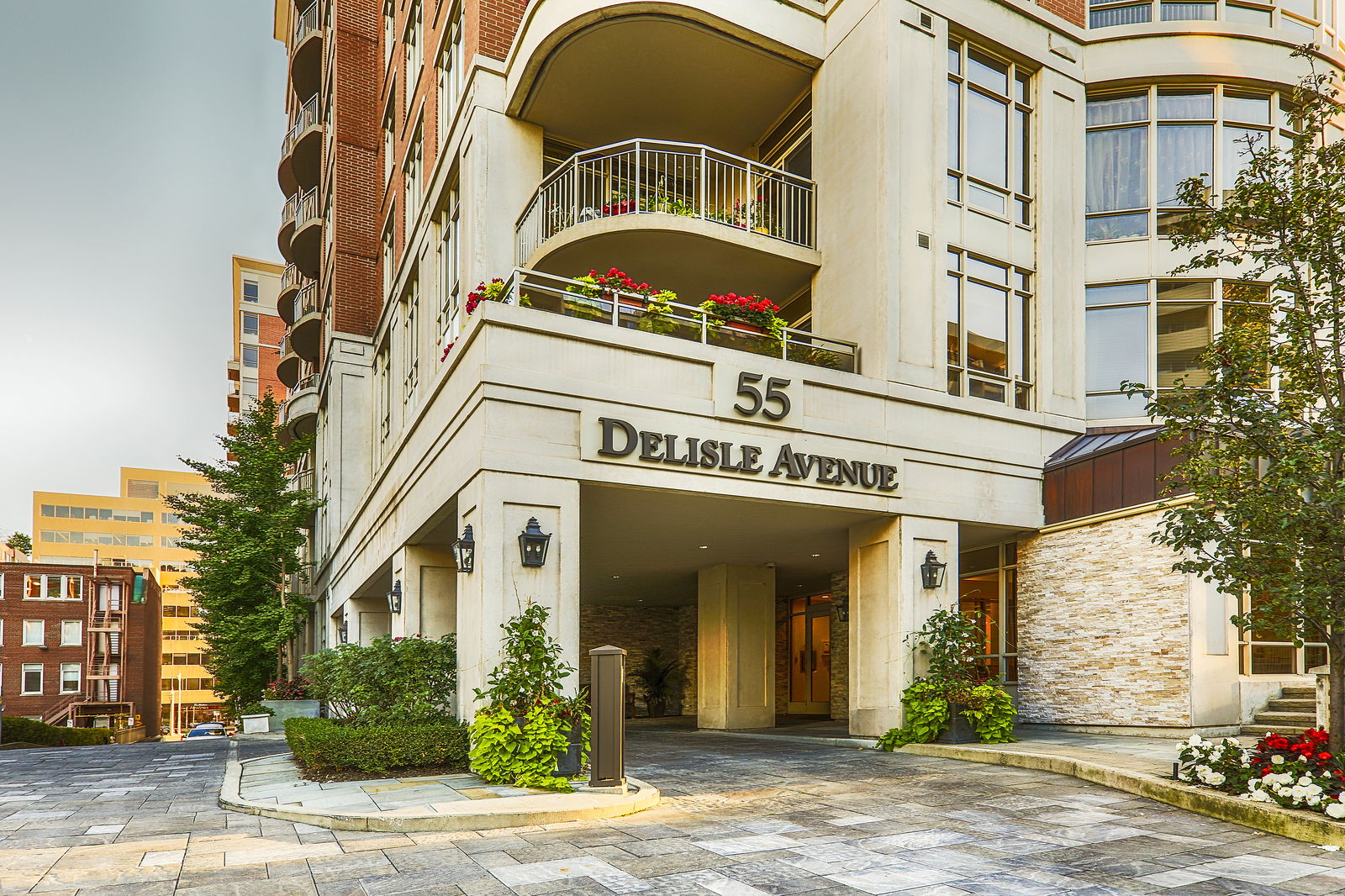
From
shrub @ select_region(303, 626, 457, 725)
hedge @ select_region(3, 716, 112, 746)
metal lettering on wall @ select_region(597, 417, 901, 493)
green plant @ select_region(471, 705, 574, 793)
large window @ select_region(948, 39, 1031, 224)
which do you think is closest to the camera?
green plant @ select_region(471, 705, 574, 793)

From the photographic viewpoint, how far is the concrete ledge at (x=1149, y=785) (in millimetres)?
7645

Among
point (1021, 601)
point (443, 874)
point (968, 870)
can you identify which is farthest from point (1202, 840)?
point (1021, 601)

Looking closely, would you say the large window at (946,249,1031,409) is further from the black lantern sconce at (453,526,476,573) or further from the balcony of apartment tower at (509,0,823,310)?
the black lantern sconce at (453,526,476,573)

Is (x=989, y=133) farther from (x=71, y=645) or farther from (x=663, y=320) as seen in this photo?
(x=71, y=645)

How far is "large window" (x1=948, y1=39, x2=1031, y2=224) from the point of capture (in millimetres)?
16422

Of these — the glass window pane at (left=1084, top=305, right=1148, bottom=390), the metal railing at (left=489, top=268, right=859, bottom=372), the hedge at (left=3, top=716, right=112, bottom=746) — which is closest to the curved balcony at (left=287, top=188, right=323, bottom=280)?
the hedge at (left=3, top=716, right=112, bottom=746)

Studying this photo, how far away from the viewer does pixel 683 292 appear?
17.9 meters

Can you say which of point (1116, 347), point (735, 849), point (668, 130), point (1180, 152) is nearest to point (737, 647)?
point (1116, 347)

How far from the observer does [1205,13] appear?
18.4m

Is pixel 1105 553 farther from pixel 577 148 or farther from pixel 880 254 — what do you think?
pixel 577 148

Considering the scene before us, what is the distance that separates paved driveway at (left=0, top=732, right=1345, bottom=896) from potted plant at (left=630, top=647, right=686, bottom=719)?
17.7 meters

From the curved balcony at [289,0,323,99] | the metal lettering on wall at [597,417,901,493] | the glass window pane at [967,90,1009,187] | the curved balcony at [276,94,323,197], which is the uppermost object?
the curved balcony at [289,0,323,99]

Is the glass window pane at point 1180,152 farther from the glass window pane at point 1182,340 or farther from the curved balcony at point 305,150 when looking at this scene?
the curved balcony at point 305,150

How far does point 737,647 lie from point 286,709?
1165 cm
